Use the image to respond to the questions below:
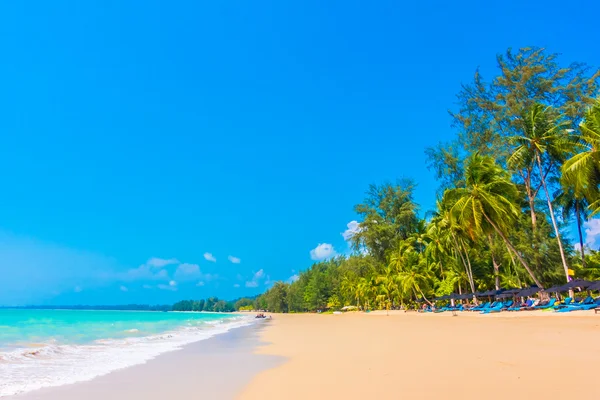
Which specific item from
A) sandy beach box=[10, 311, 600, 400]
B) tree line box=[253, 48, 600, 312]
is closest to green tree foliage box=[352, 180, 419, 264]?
tree line box=[253, 48, 600, 312]

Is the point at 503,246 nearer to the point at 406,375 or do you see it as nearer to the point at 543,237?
the point at 543,237

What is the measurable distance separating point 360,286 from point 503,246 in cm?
2583

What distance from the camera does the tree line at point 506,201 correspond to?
24031 millimetres

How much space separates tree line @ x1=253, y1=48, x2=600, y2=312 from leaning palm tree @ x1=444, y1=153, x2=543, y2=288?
0.22 ft

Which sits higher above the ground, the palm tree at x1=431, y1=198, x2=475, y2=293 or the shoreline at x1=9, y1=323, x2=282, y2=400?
the palm tree at x1=431, y1=198, x2=475, y2=293

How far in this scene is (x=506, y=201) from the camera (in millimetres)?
24016

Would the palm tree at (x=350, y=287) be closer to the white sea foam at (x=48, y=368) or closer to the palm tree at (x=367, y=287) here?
the palm tree at (x=367, y=287)

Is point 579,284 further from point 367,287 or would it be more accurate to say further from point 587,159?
point 367,287

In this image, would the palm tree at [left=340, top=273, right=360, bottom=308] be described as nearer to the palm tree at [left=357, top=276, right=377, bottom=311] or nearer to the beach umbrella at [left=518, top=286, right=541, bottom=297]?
the palm tree at [left=357, top=276, right=377, bottom=311]

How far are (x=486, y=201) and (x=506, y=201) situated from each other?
1.16m

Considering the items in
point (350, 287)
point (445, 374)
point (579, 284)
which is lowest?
point (445, 374)

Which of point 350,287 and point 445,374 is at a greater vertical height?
point 350,287

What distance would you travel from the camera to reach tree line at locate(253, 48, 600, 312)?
78.8ft

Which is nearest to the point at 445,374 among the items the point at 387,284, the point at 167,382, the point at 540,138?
the point at 167,382
